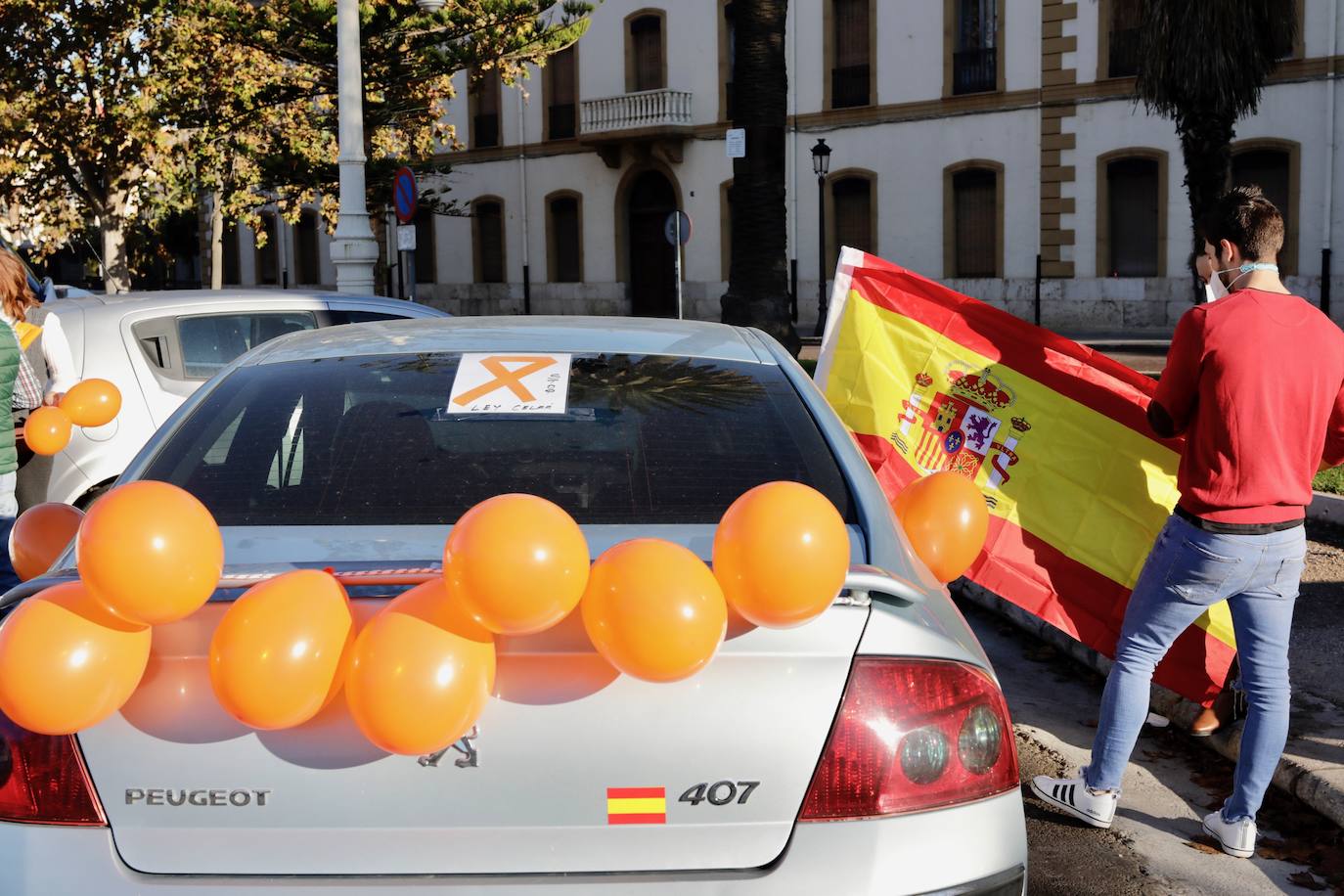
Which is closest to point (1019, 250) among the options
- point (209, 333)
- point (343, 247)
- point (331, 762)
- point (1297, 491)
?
point (343, 247)

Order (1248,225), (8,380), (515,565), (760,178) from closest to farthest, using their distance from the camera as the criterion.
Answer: (515,565)
(1248,225)
(8,380)
(760,178)

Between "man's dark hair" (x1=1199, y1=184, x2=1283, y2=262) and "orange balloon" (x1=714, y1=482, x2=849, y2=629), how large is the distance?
7.48ft

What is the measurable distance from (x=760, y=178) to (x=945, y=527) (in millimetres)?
13409

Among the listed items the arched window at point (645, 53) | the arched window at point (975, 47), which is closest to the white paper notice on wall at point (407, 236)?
the arched window at point (975, 47)

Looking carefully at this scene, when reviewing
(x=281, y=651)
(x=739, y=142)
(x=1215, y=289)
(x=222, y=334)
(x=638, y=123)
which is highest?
(x=638, y=123)

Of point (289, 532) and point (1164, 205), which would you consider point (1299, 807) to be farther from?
point (1164, 205)

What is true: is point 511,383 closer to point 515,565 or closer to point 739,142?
point 515,565

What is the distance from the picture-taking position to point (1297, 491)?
3.98 meters

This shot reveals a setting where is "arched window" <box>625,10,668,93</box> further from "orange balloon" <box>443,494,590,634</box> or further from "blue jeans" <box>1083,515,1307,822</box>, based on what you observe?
"orange balloon" <box>443,494,590,634</box>

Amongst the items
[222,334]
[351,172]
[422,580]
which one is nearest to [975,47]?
[351,172]

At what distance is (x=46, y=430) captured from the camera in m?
5.67

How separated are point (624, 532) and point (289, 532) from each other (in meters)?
0.63

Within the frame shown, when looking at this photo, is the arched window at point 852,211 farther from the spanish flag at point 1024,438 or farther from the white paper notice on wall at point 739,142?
the spanish flag at point 1024,438

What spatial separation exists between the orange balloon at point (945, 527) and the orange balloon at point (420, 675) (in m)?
1.25
